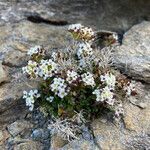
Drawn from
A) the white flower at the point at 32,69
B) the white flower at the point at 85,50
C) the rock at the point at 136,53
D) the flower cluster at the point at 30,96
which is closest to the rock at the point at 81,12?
the rock at the point at 136,53

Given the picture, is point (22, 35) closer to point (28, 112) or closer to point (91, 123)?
point (28, 112)

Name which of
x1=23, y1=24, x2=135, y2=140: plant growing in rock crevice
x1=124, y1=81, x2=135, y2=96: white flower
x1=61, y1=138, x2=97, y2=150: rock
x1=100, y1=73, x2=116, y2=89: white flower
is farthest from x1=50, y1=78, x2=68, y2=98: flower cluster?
x1=124, y1=81, x2=135, y2=96: white flower

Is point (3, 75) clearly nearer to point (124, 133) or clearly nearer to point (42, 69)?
point (42, 69)

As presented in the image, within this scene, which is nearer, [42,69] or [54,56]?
[42,69]

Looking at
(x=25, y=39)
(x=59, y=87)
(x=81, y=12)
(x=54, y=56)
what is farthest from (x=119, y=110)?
(x=81, y=12)

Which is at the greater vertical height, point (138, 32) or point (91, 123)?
point (138, 32)

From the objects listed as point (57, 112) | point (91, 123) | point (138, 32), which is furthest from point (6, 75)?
point (138, 32)
